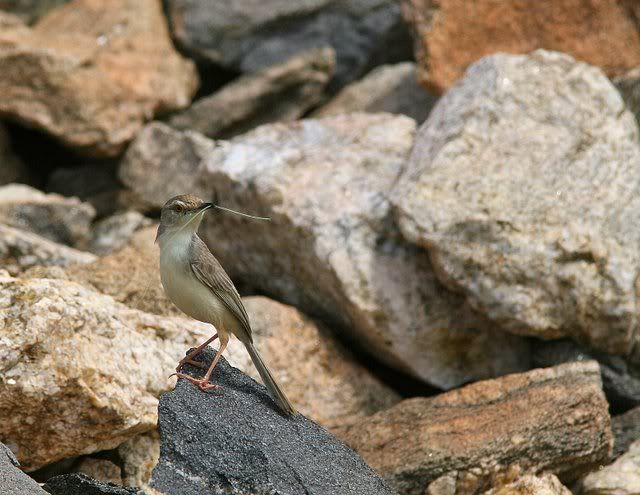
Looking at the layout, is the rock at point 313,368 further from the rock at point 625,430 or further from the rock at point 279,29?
the rock at point 279,29

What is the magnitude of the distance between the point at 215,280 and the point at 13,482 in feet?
4.98

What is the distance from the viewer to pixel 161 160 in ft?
36.4

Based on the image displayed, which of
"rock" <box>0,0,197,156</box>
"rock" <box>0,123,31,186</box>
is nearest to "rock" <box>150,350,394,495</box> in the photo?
"rock" <box>0,0,197,156</box>

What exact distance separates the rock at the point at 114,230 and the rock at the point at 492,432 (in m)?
3.86

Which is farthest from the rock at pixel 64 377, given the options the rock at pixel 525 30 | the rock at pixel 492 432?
the rock at pixel 525 30

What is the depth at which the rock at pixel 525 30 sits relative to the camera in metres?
10.5

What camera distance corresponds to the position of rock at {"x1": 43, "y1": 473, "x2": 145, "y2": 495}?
5355 mm

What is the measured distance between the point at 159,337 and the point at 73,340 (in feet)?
2.92

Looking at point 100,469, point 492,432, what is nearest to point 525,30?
point 492,432

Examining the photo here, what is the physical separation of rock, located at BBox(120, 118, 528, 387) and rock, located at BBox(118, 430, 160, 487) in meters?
2.19

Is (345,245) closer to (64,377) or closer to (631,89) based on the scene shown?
(64,377)

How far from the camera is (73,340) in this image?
6059mm

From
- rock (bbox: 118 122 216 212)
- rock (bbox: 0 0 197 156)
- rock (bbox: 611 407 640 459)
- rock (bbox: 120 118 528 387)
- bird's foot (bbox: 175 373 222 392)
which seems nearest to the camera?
bird's foot (bbox: 175 373 222 392)

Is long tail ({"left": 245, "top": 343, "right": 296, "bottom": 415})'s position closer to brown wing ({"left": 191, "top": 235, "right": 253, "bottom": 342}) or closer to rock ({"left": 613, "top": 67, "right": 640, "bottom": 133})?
brown wing ({"left": 191, "top": 235, "right": 253, "bottom": 342})
